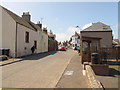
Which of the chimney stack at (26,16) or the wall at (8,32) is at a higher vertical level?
the chimney stack at (26,16)

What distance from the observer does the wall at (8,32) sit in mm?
17827

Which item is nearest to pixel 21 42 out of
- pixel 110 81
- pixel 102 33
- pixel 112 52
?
pixel 112 52

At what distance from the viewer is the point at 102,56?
1423 cm

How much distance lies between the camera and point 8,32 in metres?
18.1

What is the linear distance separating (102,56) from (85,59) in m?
2.37

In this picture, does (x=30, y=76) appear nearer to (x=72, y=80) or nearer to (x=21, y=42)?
(x=72, y=80)

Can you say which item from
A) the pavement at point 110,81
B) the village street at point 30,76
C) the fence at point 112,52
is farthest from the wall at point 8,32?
the pavement at point 110,81

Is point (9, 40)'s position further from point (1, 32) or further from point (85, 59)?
point (85, 59)

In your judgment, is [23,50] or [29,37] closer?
[23,50]

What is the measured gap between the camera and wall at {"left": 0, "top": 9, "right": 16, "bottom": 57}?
1783 cm

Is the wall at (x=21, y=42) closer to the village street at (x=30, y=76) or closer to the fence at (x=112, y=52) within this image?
the village street at (x=30, y=76)

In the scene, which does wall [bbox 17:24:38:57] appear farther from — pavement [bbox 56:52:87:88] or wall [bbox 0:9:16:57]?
pavement [bbox 56:52:87:88]

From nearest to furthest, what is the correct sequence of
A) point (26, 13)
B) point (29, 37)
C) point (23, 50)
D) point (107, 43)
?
1. point (23, 50)
2. point (29, 37)
3. point (107, 43)
4. point (26, 13)

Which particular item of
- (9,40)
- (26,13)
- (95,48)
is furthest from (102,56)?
(26,13)
